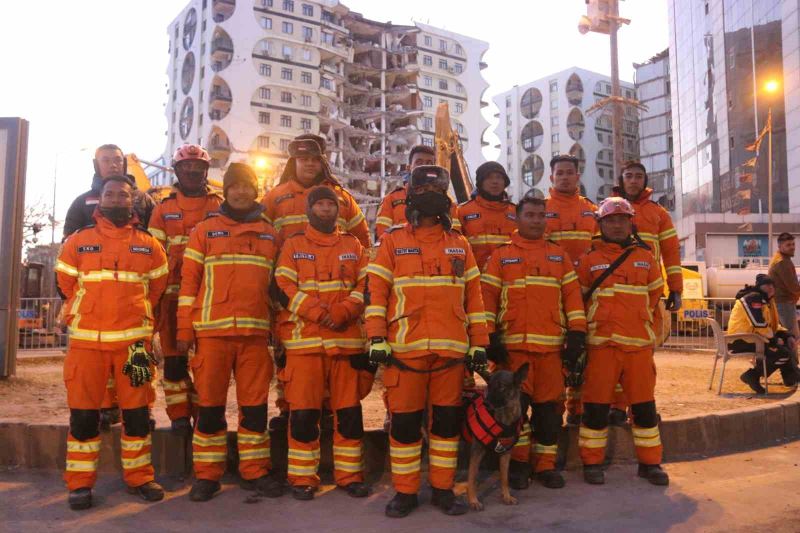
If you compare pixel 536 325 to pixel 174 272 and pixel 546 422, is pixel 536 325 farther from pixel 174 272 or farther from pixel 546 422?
pixel 174 272

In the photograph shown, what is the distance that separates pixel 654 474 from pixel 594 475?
486mm

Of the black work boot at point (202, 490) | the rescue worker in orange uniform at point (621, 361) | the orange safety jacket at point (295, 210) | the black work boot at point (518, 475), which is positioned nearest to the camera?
the black work boot at point (202, 490)

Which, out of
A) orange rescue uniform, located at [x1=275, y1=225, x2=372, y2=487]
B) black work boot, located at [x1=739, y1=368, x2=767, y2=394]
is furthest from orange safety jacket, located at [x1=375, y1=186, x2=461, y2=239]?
black work boot, located at [x1=739, y1=368, x2=767, y2=394]

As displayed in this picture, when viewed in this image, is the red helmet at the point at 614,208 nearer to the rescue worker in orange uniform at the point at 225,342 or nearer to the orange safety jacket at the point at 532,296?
the orange safety jacket at the point at 532,296

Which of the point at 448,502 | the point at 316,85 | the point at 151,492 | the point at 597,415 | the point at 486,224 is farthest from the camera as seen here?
the point at 316,85

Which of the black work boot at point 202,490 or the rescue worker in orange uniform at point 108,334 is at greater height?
the rescue worker in orange uniform at point 108,334

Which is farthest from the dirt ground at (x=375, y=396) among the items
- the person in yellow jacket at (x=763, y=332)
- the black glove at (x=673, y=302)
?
the black glove at (x=673, y=302)

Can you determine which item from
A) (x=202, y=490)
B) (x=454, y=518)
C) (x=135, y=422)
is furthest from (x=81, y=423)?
(x=454, y=518)

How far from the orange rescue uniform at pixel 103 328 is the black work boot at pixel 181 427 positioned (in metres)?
0.63

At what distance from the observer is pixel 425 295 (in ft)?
15.3

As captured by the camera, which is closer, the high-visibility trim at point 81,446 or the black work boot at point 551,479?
the high-visibility trim at point 81,446

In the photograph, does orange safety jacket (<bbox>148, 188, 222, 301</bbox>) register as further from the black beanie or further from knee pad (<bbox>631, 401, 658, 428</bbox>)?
knee pad (<bbox>631, 401, 658, 428</bbox>)

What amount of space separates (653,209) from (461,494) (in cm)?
349

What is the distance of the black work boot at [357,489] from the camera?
4883 mm
